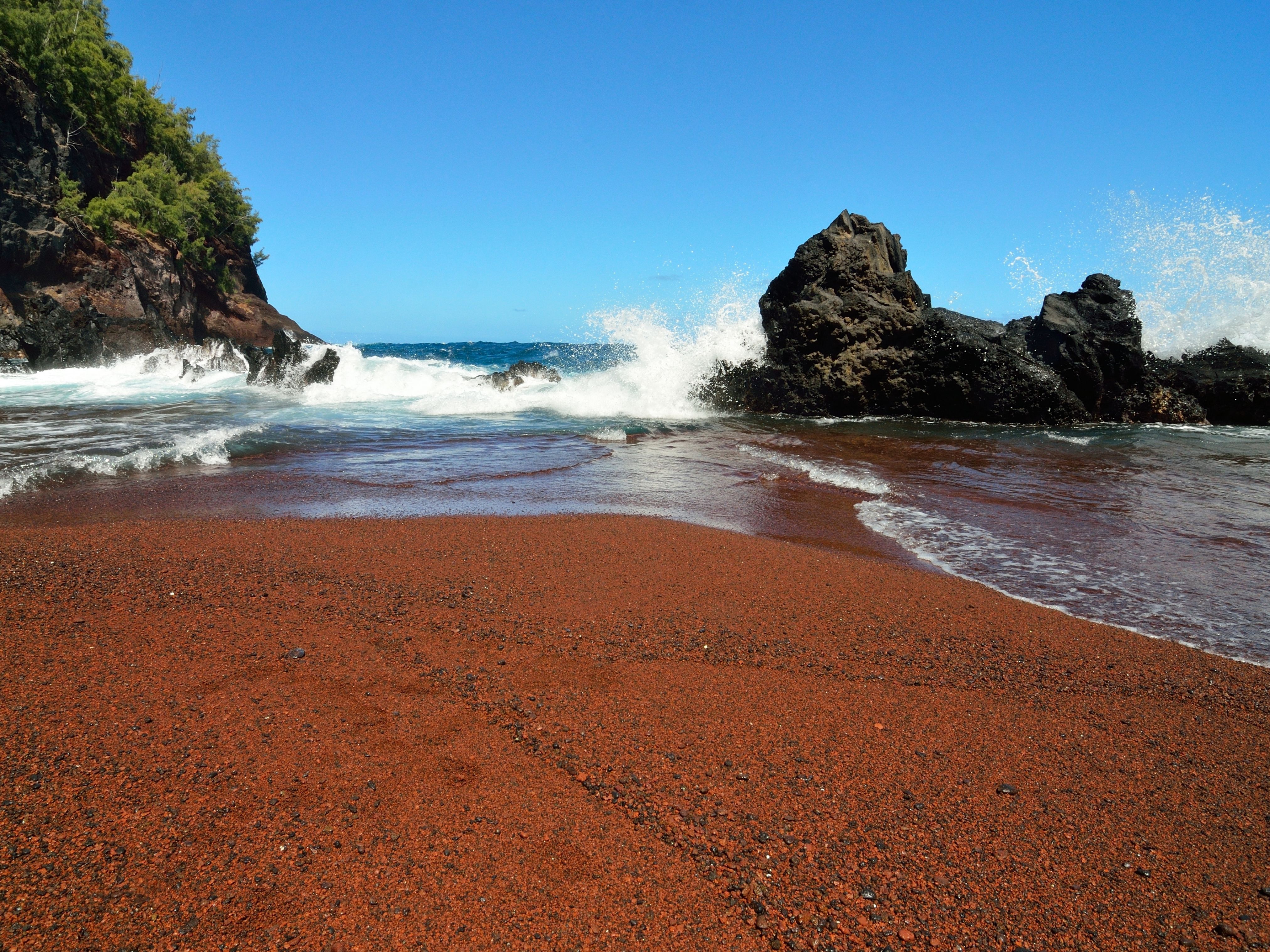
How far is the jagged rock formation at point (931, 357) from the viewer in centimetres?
1334

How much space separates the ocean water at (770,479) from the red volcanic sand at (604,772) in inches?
50.7

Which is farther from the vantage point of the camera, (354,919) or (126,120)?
(126,120)

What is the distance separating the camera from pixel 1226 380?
1329cm

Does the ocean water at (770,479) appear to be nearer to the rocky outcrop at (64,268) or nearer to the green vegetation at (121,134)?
the rocky outcrop at (64,268)

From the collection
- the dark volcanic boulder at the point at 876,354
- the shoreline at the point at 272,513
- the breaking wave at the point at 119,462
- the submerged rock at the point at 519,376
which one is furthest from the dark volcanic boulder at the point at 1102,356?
the breaking wave at the point at 119,462

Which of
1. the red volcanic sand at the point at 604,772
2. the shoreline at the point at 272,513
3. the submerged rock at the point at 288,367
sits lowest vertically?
the red volcanic sand at the point at 604,772

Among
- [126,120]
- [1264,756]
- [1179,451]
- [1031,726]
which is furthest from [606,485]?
[126,120]

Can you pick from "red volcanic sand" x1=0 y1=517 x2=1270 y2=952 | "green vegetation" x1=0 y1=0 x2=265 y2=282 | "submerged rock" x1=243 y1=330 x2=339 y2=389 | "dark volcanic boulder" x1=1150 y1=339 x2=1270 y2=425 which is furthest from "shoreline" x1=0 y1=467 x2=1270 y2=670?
"green vegetation" x1=0 y1=0 x2=265 y2=282

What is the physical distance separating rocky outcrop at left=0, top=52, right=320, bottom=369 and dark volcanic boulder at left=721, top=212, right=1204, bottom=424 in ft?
48.8

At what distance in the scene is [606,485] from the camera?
7008 mm

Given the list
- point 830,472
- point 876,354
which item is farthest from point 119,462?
point 876,354

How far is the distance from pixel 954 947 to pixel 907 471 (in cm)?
693

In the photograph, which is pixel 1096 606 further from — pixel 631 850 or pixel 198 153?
pixel 198 153

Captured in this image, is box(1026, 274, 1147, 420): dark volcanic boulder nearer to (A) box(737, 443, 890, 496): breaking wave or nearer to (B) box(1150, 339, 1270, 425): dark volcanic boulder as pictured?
(B) box(1150, 339, 1270, 425): dark volcanic boulder
